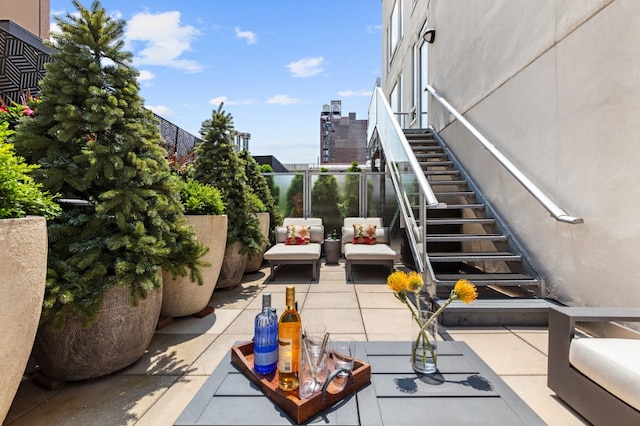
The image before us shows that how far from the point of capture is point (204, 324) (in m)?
2.96

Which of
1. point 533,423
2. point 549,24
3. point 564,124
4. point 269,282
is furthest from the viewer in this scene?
point 269,282

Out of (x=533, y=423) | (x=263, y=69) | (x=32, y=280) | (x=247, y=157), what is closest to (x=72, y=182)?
(x=32, y=280)

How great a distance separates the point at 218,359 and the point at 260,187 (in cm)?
401

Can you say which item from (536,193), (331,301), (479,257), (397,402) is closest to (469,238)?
(479,257)

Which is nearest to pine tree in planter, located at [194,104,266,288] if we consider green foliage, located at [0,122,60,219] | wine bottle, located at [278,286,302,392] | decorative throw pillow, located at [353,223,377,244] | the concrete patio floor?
the concrete patio floor

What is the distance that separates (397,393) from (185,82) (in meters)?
7.49

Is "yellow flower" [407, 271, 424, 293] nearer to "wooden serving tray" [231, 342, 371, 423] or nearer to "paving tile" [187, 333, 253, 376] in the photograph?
"wooden serving tray" [231, 342, 371, 423]

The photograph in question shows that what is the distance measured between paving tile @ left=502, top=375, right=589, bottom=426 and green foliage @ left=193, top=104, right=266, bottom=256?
309 centimetres

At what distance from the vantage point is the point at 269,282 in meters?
4.61

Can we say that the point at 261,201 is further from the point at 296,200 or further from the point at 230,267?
the point at 230,267

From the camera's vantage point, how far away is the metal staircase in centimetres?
289

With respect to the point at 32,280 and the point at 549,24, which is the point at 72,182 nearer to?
the point at 32,280

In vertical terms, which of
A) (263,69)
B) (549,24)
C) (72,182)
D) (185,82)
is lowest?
(72,182)

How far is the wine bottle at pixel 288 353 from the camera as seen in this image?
113 cm
